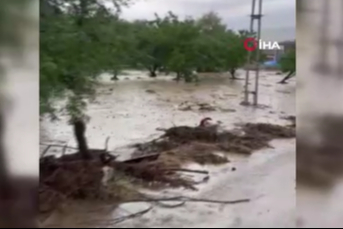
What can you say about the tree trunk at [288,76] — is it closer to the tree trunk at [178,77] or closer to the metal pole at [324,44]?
the metal pole at [324,44]

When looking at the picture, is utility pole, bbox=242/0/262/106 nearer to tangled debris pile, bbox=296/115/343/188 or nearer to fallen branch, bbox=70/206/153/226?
tangled debris pile, bbox=296/115/343/188

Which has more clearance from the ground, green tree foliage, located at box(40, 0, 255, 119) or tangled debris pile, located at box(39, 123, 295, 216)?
green tree foliage, located at box(40, 0, 255, 119)

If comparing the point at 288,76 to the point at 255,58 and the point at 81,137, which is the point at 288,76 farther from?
the point at 81,137

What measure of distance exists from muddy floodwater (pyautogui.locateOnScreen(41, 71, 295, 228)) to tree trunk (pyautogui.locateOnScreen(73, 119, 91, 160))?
18mm

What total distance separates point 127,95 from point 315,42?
2.19 ft

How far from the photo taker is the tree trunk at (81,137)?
56.2 inches

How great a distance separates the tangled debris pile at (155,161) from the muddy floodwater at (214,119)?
0.09 feet

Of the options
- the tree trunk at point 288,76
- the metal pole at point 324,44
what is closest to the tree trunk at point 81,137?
the tree trunk at point 288,76

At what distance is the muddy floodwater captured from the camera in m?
1.40

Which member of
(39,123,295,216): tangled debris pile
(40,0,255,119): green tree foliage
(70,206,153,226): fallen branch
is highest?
(40,0,255,119): green tree foliage

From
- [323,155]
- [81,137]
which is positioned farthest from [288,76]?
[81,137]

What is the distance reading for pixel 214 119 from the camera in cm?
150
